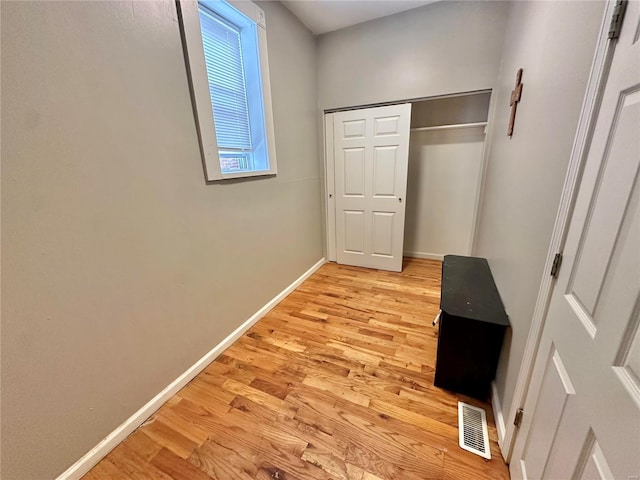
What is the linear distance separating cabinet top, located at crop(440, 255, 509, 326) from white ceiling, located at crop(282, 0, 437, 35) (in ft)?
7.62

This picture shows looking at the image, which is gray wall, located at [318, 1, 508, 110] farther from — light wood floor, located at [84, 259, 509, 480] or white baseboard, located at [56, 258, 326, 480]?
white baseboard, located at [56, 258, 326, 480]

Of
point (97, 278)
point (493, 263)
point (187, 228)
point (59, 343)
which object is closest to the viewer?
point (59, 343)

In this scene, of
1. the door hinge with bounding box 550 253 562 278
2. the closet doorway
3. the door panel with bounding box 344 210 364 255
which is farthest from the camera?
the door panel with bounding box 344 210 364 255

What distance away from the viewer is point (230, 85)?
6.04 ft

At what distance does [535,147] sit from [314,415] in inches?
66.5

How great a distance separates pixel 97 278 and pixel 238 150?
1.26m

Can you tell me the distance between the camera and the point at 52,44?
923mm

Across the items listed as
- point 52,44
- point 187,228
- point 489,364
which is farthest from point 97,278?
point 489,364

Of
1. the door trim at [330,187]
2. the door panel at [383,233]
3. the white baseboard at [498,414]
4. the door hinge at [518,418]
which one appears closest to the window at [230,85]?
the door trim at [330,187]

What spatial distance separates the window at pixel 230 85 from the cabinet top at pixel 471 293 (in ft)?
5.31

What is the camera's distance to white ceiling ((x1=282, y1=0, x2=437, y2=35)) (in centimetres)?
216

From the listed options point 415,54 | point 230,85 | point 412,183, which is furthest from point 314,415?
point 415,54

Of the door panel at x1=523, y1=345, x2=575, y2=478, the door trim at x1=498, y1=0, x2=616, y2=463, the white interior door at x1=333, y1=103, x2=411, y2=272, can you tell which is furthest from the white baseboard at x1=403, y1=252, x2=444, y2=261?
the door panel at x1=523, y1=345, x2=575, y2=478

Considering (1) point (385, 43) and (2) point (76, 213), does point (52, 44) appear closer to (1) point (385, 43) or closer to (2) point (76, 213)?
(2) point (76, 213)
